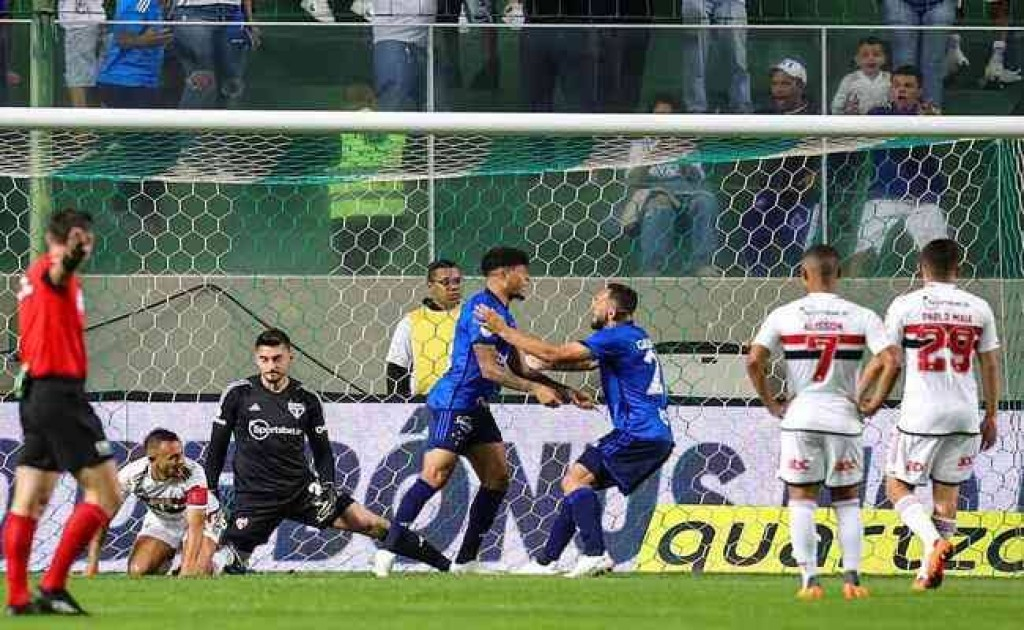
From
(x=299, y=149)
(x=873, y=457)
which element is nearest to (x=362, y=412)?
(x=299, y=149)

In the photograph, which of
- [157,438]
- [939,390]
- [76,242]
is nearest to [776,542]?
[939,390]

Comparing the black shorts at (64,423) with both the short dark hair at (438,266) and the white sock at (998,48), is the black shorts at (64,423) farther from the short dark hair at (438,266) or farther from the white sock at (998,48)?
the white sock at (998,48)

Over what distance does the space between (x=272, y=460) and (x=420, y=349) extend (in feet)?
4.75

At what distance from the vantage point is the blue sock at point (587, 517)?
1330 centimetres

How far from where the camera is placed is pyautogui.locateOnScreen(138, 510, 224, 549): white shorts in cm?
1467

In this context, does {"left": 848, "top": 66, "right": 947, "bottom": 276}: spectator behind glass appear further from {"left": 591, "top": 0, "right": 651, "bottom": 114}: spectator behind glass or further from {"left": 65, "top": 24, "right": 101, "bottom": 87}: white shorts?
{"left": 65, "top": 24, "right": 101, "bottom": 87}: white shorts

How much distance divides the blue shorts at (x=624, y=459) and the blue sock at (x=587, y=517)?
213 millimetres

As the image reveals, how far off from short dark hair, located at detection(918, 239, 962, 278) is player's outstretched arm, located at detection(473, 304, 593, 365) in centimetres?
221

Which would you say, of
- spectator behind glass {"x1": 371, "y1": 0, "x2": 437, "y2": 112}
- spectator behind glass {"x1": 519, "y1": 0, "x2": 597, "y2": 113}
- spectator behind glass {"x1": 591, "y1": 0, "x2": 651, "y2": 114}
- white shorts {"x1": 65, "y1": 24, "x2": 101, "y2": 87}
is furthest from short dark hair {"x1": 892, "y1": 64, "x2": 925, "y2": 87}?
Result: white shorts {"x1": 65, "y1": 24, "x2": 101, "y2": 87}

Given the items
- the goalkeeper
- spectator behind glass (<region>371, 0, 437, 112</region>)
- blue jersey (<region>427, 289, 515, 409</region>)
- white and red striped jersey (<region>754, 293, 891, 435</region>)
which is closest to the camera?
white and red striped jersey (<region>754, 293, 891, 435</region>)

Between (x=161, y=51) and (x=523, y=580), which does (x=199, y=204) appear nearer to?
(x=161, y=51)

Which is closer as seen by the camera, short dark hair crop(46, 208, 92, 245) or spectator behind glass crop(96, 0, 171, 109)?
short dark hair crop(46, 208, 92, 245)

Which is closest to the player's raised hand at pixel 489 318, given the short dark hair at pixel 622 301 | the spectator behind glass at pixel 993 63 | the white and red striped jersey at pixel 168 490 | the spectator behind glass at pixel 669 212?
the short dark hair at pixel 622 301

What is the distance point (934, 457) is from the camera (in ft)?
40.5
